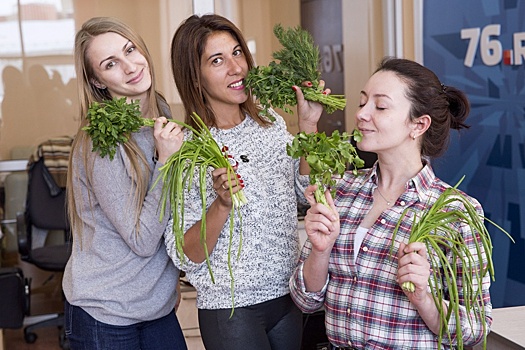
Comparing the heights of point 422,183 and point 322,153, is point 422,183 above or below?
below

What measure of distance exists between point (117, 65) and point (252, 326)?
853 millimetres

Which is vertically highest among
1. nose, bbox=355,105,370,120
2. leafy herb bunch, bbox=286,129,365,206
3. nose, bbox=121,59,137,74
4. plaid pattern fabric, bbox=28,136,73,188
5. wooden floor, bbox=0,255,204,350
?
nose, bbox=121,59,137,74

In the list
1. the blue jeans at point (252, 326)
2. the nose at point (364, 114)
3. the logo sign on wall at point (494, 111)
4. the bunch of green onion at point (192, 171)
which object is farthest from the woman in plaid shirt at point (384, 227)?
the logo sign on wall at point (494, 111)

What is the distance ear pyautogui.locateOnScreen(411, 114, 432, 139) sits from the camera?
7.20 ft

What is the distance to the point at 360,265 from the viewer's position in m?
2.15

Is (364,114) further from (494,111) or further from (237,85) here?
(494,111)

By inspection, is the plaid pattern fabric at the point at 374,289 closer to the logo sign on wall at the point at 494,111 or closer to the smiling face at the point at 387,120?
the smiling face at the point at 387,120

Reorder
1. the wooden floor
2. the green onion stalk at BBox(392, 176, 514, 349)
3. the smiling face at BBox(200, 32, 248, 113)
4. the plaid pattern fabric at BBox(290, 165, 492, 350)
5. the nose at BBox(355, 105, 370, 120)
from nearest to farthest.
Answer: the green onion stalk at BBox(392, 176, 514, 349), the plaid pattern fabric at BBox(290, 165, 492, 350), the nose at BBox(355, 105, 370, 120), the smiling face at BBox(200, 32, 248, 113), the wooden floor

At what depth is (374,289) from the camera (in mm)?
2115

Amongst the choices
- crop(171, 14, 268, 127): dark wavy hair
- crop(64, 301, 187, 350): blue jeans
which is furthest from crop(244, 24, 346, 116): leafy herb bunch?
crop(64, 301, 187, 350): blue jeans

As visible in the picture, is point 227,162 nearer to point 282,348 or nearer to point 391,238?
point 391,238

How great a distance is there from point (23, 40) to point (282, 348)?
11.6 feet

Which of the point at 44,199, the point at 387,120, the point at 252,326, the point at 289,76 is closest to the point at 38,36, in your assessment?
the point at 44,199

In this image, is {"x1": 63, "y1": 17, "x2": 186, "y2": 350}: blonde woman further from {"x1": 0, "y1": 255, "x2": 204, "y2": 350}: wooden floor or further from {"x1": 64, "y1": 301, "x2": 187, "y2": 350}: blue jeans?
{"x1": 0, "y1": 255, "x2": 204, "y2": 350}: wooden floor
